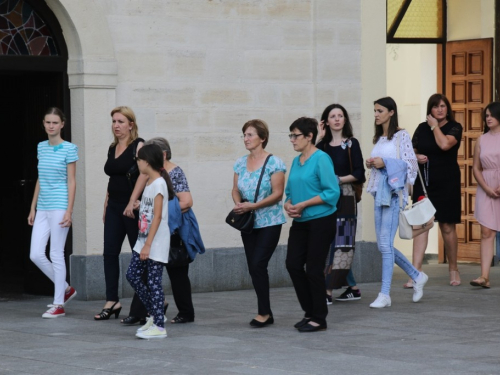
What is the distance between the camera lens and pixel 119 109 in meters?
9.81

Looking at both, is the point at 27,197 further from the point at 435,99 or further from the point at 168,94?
the point at 435,99

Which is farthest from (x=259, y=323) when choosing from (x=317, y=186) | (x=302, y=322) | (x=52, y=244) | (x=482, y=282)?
(x=482, y=282)

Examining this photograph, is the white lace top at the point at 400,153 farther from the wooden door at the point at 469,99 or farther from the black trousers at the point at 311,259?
the wooden door at the point at 469,99

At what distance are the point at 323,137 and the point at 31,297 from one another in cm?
342

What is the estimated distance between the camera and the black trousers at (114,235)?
32.5 feet

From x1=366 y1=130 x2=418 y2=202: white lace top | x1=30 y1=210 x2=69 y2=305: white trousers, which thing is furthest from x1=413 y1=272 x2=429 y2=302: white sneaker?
x1=30 y1=210 x2=69 y2=305: white trousers

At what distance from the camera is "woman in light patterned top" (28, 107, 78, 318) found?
10.2 meters

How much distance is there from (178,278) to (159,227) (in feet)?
2.78

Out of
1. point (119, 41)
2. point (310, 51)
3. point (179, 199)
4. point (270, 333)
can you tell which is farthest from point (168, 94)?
point (270, 333)

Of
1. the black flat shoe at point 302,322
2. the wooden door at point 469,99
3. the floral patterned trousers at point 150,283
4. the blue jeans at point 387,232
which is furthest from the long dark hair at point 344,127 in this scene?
the wooden door at point 469,99

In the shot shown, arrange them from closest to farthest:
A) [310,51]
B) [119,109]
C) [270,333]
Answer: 1. [270,333]
2. [119,109]
3. [310,51]

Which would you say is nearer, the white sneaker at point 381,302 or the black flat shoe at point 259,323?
the black flat shoe at point 259,323

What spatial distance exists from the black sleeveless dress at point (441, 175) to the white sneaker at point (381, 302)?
1.85m

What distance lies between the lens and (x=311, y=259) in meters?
9.18
